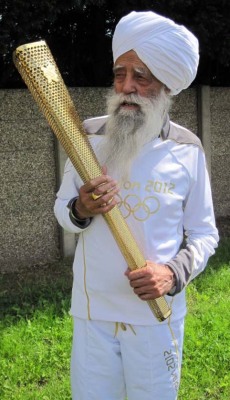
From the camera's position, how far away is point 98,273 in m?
2.04

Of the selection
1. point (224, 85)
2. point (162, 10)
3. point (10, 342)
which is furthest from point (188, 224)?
point (224, 85)

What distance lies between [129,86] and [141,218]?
1.58 feet

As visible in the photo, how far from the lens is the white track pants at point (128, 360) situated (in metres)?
2.03

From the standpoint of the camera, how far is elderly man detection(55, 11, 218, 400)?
1966mm

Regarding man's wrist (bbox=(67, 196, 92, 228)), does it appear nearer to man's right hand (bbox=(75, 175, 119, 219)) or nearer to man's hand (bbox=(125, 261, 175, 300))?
man's right hand (bbox=(75, 175, 119, 219))

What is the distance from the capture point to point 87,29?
653 cm

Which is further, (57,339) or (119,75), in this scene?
(57,339)

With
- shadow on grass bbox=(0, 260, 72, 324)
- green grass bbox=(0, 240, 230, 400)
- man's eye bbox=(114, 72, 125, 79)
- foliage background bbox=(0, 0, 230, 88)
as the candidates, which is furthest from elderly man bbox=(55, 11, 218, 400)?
foliage background bbox=(0, 0, 230, 88)

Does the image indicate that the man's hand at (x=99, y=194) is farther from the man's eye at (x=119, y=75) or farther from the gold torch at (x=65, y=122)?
the man's eye at (x=119, y=75)

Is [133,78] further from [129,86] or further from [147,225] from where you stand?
[147,225]

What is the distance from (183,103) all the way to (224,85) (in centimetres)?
157

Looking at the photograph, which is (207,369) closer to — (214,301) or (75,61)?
(214,301)

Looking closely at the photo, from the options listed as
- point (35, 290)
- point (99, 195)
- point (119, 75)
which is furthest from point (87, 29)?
point (99, 195)

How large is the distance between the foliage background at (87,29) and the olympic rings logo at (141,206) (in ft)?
10.7
